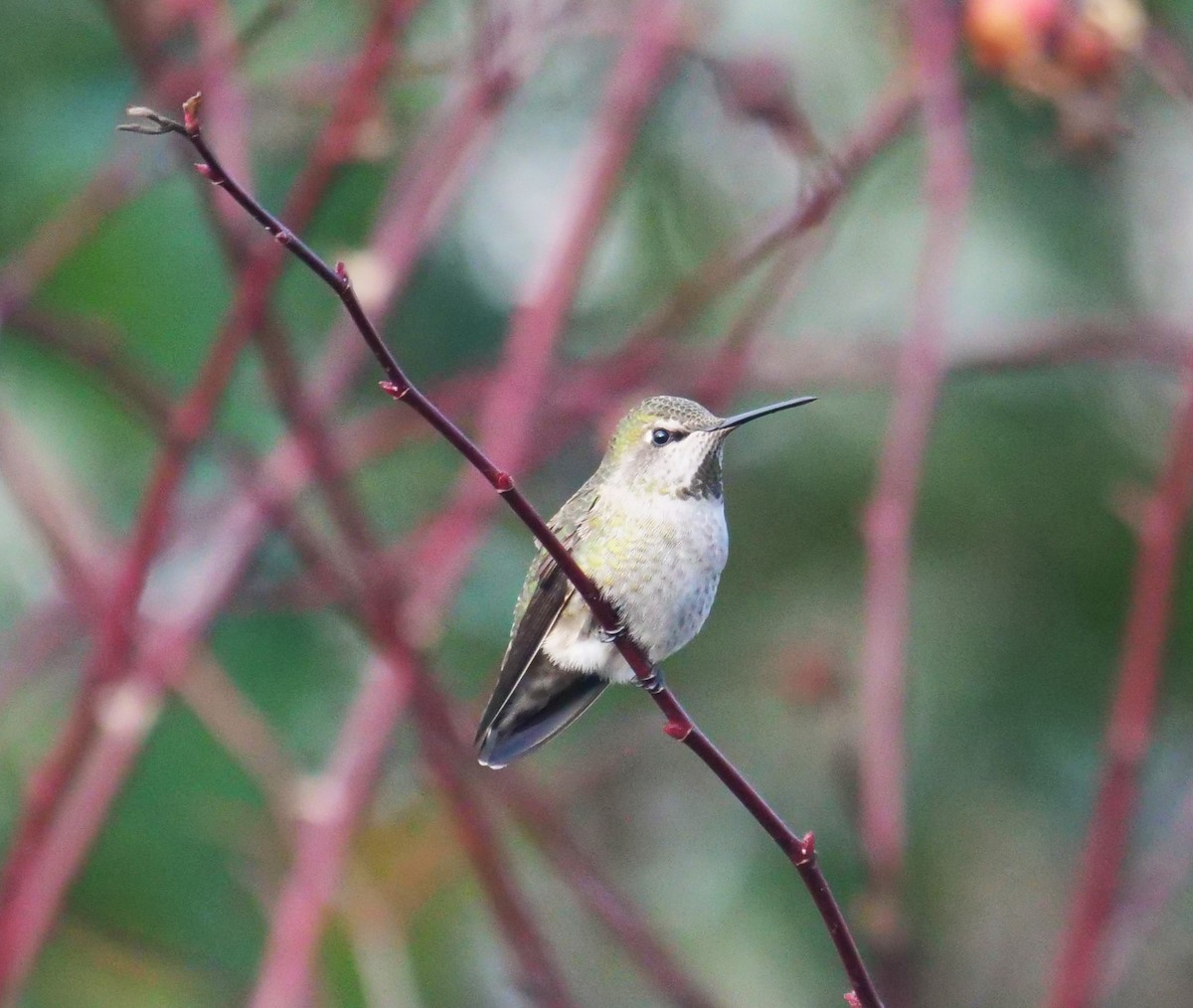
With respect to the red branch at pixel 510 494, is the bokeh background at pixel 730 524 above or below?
above

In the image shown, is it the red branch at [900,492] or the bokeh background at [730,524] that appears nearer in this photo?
the red branch at [900,492]

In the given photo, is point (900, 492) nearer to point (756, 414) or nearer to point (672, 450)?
point (672, 450)

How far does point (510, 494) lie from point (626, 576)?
0.87 m

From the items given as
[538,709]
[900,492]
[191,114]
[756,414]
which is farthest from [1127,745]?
[191,114]

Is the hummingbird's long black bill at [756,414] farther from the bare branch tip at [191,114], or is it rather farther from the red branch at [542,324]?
the bare branch tip at [191,114]

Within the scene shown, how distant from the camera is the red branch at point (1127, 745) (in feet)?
7.13

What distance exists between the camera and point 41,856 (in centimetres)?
262

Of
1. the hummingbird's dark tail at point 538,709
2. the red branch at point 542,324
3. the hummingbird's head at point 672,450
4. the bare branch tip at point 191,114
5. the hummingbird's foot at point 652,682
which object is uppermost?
the red branch at point 542,324

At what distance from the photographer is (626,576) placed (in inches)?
92.0

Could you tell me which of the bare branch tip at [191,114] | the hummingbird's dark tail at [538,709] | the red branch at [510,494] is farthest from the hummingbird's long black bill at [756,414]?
the bare branch tip at [191,114]

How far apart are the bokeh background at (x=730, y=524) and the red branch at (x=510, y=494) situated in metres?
2.20

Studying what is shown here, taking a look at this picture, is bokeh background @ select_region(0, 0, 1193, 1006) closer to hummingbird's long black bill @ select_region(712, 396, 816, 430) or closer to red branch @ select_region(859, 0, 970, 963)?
red branch @ select_region(859, 0, 970, 963)

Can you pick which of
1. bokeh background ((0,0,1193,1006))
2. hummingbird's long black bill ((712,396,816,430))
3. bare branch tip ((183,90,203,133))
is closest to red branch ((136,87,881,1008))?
bare branch tip ((183,90,203,133))

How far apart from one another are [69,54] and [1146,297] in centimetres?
A: 316
